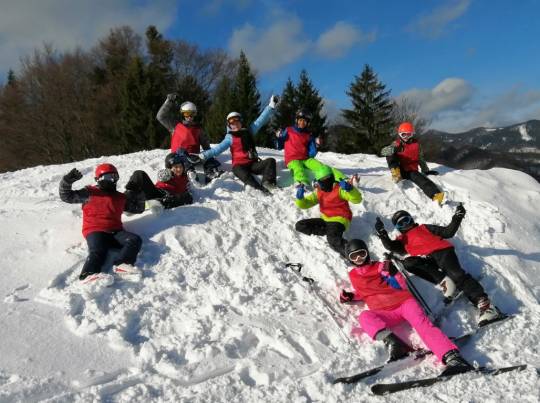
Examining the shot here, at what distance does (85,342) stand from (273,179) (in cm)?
404

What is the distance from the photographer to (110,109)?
85.0 ft

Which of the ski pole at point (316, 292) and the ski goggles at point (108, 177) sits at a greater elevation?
the ski goggles at point (108, 177)

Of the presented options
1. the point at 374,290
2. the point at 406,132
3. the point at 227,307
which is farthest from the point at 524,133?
the point at 227,307

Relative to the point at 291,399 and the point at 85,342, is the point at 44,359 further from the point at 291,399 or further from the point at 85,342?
the point at 291,399

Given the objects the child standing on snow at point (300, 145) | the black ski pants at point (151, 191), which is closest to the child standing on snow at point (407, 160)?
the child standing on snow at point (300, 145)

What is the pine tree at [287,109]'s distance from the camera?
2686cm

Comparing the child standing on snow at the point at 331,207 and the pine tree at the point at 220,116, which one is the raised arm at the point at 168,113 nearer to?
the child standing on snow at the point at 331,207

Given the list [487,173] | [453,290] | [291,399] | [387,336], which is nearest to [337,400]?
[291,399]

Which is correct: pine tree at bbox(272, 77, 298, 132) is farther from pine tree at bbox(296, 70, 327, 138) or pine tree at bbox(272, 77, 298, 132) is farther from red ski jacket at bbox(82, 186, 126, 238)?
red ski jacket at bbox(82, 186, 126, 238)

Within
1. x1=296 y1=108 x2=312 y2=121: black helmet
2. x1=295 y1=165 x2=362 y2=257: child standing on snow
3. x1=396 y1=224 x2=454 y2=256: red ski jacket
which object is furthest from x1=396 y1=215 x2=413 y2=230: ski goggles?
x1=296 y1=108 x2=312 y2=121: black helmet

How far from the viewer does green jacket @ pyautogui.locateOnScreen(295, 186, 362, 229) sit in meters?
5.93

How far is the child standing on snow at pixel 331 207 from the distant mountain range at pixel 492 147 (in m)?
30.8

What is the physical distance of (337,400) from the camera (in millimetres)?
3334

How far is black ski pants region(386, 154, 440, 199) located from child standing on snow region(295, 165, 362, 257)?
158cm
